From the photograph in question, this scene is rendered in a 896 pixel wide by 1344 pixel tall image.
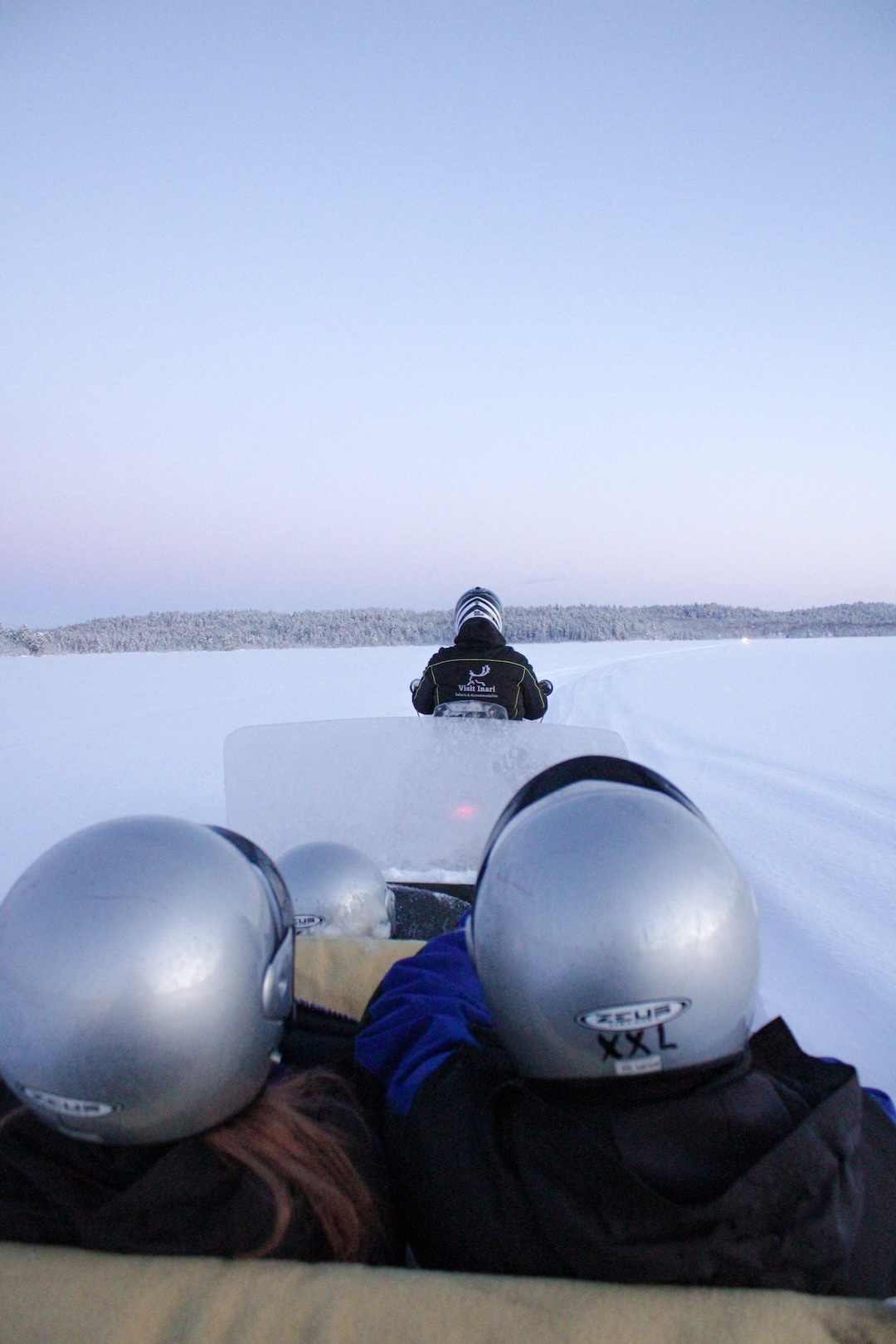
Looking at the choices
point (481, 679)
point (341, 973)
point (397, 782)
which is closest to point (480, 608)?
point (481, 679)

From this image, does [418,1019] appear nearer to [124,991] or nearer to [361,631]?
[124,991]

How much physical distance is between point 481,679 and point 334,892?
2.10m

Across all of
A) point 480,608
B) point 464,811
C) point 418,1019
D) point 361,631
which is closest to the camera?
point 418,1019

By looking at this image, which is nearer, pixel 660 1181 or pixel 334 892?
pixel 660 1181

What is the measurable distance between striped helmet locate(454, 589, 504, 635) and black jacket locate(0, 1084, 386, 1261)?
367cm

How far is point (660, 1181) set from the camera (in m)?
1.05

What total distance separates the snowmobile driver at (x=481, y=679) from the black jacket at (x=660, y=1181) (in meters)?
3.21

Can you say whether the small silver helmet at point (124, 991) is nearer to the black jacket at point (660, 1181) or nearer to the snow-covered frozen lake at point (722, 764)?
the black jacket at point (660, 1181)

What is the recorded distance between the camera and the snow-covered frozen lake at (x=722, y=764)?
10.5 ft

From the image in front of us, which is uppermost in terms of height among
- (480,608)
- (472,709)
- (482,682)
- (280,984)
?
(480,608)

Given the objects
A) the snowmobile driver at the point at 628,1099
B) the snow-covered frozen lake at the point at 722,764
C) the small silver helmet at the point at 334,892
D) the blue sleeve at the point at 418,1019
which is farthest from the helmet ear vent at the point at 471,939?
the snow-covered frozen lake at the point at 722,764

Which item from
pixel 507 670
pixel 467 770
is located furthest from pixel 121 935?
pixel 507 670

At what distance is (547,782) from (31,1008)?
952 mm

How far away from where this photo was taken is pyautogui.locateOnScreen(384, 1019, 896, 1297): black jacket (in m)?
1.01
